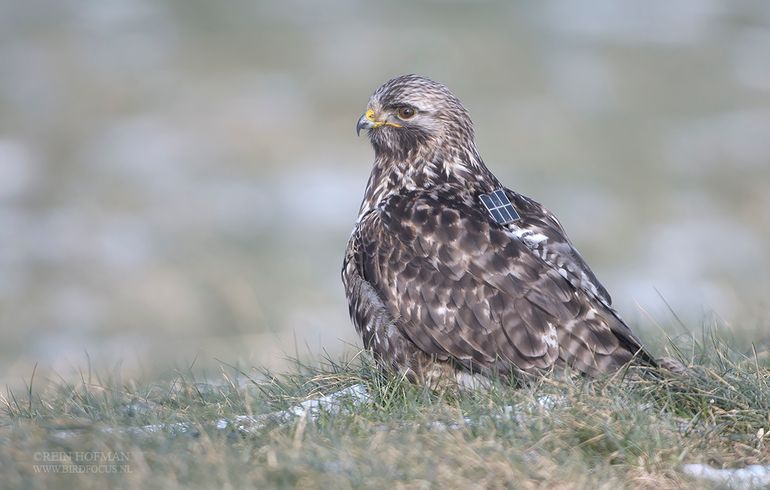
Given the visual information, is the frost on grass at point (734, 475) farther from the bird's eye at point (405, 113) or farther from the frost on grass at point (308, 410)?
the bird's eye at point (405, 113)

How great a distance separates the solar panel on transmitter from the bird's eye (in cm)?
82

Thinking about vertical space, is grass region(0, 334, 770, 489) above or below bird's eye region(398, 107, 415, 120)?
below

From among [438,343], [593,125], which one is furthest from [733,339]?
[593,125]

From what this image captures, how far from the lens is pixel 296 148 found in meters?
24.1

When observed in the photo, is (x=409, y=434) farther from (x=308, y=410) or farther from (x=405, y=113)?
(x=405, y=113)

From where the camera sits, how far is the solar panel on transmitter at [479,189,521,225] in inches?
260

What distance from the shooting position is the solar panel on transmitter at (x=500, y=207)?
660 cm

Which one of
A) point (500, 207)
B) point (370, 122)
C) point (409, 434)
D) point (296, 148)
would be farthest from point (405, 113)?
point (296, 148)

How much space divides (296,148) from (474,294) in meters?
18.3

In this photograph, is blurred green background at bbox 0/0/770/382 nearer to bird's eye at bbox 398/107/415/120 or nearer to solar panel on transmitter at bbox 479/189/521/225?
bird's eye at bbox 398/107/415/120

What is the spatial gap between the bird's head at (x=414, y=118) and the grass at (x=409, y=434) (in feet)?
5.55

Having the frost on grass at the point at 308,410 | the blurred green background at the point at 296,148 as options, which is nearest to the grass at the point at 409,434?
the frost on grass at the point at 308,410

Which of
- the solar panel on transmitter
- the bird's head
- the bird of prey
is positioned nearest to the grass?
the bird of prey

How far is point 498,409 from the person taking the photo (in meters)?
5.39
